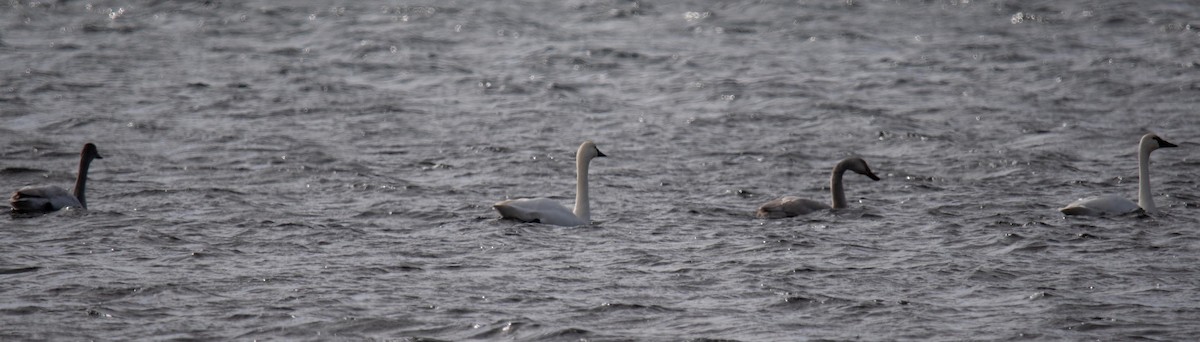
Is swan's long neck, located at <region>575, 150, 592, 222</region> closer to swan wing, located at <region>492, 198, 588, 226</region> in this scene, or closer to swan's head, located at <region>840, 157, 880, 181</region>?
swan wing, located at <region>492, 198, 588, 226</region>

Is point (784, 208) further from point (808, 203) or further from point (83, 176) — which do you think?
point (83, 176)

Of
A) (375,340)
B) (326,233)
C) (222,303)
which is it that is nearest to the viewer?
(375,340)

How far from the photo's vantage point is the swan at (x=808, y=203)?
566 inches

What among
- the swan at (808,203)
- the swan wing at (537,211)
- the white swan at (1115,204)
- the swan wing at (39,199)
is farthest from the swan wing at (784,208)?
the swan wing at (39,199)

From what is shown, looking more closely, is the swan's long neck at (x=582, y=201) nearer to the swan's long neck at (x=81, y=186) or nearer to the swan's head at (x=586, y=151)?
the swan's head at (x=586, y=151)

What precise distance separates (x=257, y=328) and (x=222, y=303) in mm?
723

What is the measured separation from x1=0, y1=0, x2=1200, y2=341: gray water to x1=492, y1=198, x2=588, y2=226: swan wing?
206 millimetres

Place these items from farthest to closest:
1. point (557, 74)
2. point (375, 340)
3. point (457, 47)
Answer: point (457, 47) < point (557, 74) < point (375, 340)

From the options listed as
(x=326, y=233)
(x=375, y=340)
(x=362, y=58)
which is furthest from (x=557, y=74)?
(x=375, y=340)

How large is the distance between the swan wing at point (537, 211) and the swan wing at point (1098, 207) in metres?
4.30

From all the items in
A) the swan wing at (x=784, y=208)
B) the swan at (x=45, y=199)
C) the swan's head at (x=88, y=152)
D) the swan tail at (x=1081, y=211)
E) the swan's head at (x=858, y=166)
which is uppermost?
the swan's head at (x=88, y=152)

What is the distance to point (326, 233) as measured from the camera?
13.4m

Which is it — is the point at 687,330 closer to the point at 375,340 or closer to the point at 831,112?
the point at 375,340

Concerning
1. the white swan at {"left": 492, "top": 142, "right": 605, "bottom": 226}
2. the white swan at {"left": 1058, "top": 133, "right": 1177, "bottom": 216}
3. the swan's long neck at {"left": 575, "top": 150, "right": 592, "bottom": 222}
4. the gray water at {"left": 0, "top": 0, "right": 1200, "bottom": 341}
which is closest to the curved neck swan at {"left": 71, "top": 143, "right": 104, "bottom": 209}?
the gray water at {"left": 0, "top": 0, "right": 1200, "bottom": 341}
